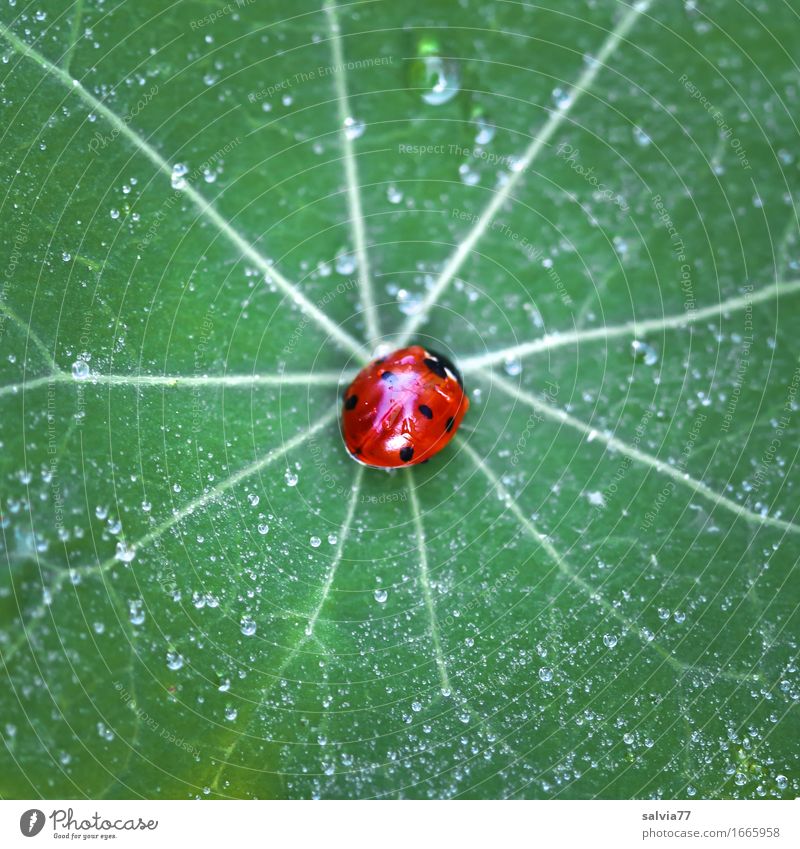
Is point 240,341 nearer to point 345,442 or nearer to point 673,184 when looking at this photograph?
point 345,442

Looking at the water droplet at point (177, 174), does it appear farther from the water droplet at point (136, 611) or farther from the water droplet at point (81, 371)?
the water droplet at point (136, 611)

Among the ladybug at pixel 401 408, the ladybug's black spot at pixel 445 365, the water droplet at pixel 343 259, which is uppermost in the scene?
the water droplet at pixel 343 259

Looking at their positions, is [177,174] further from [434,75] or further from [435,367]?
[435,367]

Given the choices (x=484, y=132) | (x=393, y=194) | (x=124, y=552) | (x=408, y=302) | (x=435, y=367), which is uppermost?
(x=484, y=132)

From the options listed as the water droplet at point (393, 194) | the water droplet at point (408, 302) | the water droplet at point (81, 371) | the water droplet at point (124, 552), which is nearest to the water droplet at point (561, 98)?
the water droplet at point (393, 194)

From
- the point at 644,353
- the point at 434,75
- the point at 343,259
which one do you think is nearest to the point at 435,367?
the point at 343,259
